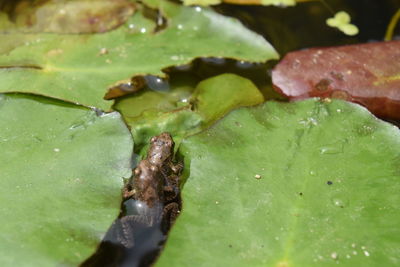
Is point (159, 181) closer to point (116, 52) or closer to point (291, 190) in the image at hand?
point (291, 190)

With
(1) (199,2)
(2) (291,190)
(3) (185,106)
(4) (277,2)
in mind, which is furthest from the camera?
(4) (277,2)

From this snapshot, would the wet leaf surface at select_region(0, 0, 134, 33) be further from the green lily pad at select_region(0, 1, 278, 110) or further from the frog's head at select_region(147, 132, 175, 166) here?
the frog's head at select_region(147, 132, 175, 166)

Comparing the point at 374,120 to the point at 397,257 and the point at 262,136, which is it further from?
the point at 397,257

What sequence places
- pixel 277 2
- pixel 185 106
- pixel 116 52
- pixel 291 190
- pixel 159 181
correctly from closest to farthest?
pixel 291 190
pixel 159 181
pixel 185 106
pixel 116 52
pixel 277 2

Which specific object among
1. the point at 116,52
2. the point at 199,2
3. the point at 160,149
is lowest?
the point at 160,149

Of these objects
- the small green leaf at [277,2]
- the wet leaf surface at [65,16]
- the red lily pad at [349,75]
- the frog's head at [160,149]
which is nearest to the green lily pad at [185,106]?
the frog's head at [160,149]

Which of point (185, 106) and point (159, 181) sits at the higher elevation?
point (185, 106)

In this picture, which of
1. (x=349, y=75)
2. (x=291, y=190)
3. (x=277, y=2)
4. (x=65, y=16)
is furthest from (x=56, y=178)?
(x=277, y=2)

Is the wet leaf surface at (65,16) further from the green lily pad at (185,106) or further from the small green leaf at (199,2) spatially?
the green lily pad at (185,106)
